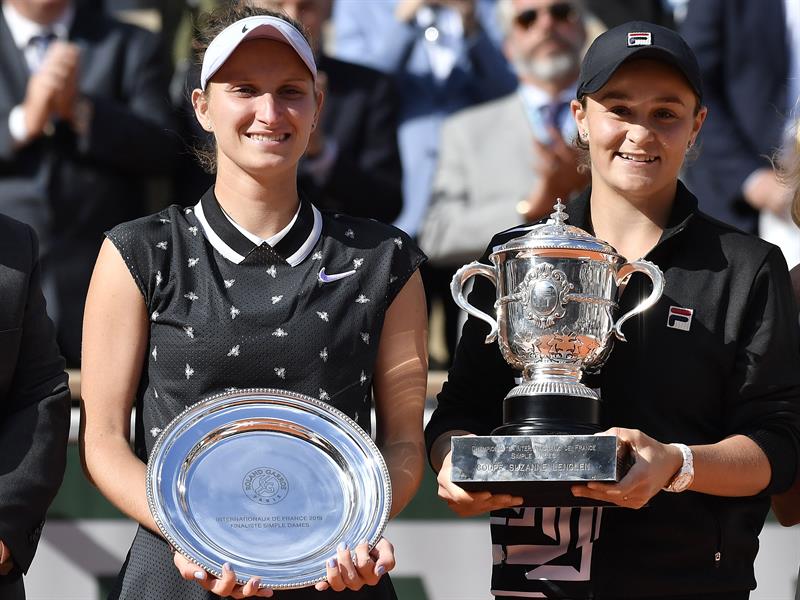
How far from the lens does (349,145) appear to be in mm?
5527

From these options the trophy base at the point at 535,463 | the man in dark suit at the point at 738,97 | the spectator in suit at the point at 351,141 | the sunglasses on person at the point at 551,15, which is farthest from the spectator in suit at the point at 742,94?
the trophy base at the point at 535,463

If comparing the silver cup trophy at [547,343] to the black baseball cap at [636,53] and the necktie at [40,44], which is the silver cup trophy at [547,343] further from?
the necktie at [40,44]

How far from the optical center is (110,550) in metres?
4.42

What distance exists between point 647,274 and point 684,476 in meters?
0.43

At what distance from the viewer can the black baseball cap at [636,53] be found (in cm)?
317

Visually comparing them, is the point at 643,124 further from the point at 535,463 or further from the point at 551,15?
the point at 551,15

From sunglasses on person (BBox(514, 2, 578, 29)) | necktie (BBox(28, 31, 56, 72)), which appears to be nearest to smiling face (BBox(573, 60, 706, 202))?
sunglasses on person (BBox(514, 2, 578, 29))

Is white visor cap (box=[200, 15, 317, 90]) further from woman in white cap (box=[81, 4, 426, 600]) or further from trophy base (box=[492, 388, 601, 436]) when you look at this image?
trophy base (box=[492, 388, 601, 436])

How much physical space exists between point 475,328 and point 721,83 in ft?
8.58

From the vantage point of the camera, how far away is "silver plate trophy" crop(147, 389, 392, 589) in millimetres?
2914

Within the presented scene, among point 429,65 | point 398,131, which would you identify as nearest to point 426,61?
point 429,65

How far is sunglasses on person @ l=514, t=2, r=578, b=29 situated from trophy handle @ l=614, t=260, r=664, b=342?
2.68 metres

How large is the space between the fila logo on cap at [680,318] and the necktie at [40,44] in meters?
3.09

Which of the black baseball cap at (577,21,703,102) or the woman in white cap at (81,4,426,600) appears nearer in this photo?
the woman in white cap at (81,4,426,600)
